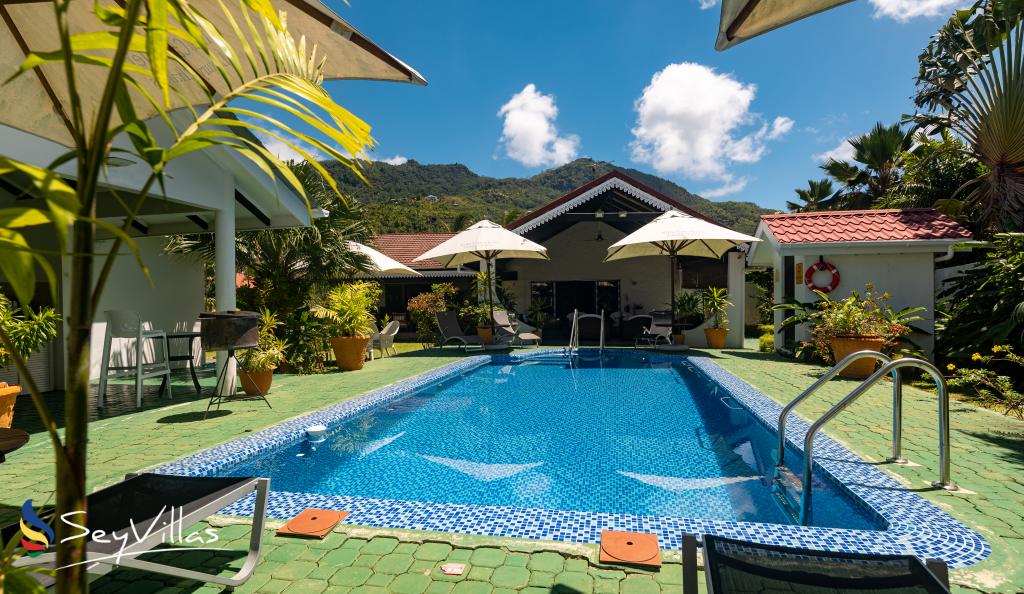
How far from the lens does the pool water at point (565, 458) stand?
4.45m

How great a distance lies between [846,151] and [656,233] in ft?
54.5

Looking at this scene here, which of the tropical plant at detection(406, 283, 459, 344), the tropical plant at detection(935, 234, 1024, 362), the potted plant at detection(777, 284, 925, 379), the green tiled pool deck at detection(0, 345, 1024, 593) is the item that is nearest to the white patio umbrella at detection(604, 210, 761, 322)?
the potted plant at detection(777, 284, 925, 379)

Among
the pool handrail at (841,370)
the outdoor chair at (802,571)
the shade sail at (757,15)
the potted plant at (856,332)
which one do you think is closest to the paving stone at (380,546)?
the outdoor chair at (802,571)

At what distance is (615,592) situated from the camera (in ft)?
8.52

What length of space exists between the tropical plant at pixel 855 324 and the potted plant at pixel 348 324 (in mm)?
9174

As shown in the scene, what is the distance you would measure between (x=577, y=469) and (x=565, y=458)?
344 millimetres

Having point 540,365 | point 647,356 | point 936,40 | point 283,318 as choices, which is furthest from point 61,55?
point 936,40

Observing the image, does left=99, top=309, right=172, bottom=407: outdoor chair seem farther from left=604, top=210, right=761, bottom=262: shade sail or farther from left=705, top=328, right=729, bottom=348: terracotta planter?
left=705, top=328, right=729, bottom=348: terracotta planter

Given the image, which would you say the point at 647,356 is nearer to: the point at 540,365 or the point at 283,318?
the point at 540,365

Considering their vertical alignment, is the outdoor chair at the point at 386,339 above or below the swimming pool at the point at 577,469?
above

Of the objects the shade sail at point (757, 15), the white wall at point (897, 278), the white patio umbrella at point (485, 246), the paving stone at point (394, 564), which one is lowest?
the paving stone at point (394, 564)

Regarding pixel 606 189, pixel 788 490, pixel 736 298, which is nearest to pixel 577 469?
pixel 788 490

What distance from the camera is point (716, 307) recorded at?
566 inches

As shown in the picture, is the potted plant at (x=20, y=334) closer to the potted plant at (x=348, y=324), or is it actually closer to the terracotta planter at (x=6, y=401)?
the terracotta planter at (x=6, y=401)
